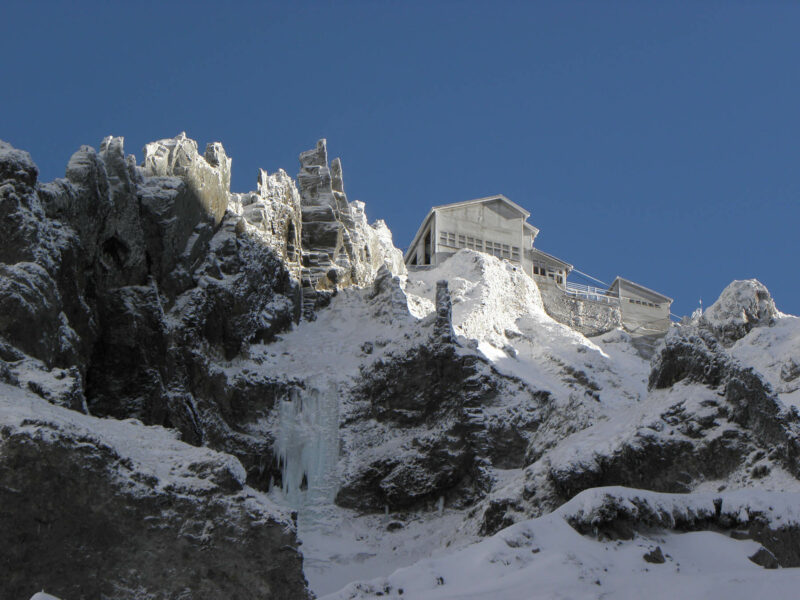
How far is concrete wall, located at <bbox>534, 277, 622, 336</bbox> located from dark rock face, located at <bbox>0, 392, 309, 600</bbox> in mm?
56032

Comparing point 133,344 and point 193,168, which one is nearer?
point 133,344

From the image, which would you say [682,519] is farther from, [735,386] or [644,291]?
[644,291]

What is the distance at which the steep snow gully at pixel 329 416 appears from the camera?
25812 mm

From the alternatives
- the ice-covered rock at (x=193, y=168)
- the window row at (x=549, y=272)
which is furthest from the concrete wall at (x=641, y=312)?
the ice-covered rock at (x=193, y=168)

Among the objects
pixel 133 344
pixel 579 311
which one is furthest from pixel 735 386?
pixel 579 311

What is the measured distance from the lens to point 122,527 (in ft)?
97.0

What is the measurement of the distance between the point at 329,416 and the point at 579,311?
3414 centimetres

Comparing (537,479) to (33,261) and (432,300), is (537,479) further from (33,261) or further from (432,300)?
(432,300)

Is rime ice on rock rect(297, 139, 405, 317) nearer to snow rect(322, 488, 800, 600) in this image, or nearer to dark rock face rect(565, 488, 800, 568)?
dark rock face rect(565, 488, 800, 568)

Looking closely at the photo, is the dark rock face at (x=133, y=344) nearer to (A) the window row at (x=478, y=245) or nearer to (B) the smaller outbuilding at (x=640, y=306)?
(A) the window row at (x=478, y=245)

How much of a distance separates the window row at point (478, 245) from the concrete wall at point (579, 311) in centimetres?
314

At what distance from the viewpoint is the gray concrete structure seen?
8575cm

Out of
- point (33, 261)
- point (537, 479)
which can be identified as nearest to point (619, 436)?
point (537, 479)

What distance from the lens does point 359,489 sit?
54.7 metres
